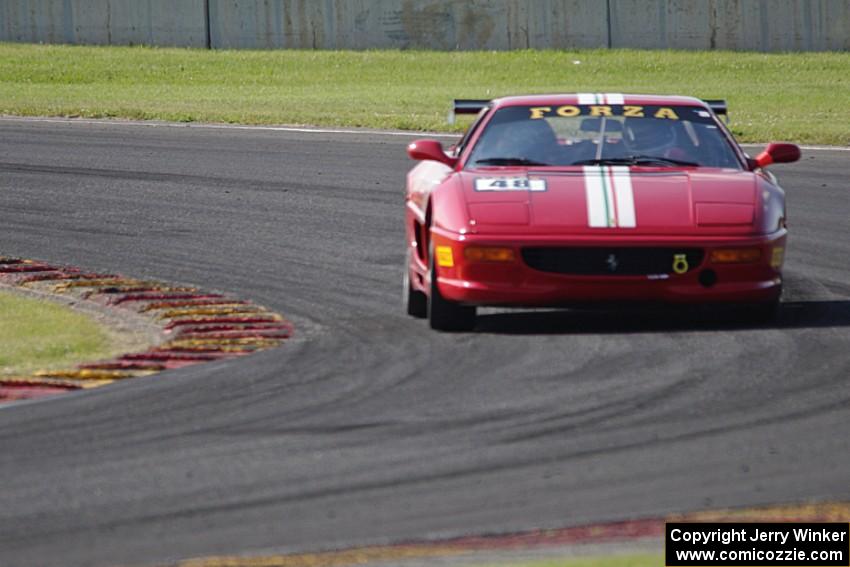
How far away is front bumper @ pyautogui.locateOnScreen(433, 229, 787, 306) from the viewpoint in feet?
27.6

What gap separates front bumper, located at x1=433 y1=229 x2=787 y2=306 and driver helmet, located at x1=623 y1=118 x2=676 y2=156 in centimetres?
113

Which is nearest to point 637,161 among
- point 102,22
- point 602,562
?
point 602,562

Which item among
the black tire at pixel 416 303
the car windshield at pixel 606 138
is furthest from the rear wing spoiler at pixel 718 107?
the black tire at pixel 416 303

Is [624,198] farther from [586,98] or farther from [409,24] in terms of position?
[409,24]

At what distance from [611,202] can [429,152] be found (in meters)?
1.27

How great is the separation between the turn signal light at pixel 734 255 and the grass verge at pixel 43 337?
2.94m

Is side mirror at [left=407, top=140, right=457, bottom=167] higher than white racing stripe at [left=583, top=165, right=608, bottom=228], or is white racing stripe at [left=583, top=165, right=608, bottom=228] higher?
side mirror at [left=407, top=140, right=457, bottom=167]

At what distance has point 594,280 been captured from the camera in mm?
8398

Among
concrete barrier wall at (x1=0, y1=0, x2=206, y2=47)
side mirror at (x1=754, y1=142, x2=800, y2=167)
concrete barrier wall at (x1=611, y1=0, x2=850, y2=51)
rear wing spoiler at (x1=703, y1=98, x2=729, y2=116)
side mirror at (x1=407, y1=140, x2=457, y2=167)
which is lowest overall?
side mirror at (x1=754, y1=142, x2=800, y2=167)

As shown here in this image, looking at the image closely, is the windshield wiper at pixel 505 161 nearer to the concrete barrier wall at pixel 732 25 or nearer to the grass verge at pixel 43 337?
the grass verge at pixel 43 337

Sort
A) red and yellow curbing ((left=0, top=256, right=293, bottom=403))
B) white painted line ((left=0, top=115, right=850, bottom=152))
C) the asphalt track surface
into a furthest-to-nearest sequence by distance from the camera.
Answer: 1. white painted line ((left=0, top=115, right=850, bottom=152))
2. red and yellow curbing ((left=0, top=256, right=293, bottom=403))
3. the asphalt track surface

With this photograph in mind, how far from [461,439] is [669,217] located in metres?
2.56

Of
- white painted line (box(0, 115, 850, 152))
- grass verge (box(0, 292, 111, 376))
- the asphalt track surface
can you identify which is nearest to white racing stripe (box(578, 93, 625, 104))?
the asphalt track surface

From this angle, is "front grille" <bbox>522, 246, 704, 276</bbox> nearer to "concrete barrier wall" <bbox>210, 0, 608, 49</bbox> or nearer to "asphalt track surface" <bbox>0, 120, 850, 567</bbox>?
"asphalt track surface" <bbox>0, 120, 850, 567</bbox>
